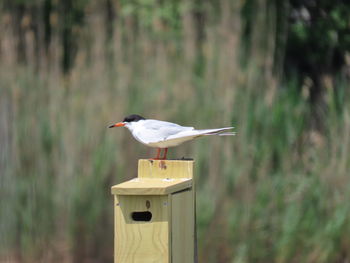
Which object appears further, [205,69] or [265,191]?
[205,69]

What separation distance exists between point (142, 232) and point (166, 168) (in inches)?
12.3

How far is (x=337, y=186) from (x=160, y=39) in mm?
1916

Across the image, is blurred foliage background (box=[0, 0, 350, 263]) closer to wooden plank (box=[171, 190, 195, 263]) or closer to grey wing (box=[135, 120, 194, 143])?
wooden plank (box=[171, 190, 195, 263])

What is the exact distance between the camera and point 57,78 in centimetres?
498

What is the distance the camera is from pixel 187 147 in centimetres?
480

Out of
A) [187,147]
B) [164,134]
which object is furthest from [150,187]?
[187,147]

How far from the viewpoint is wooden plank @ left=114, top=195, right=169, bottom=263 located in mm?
2711

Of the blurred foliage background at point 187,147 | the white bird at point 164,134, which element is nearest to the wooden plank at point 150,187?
the white bird at point 164,134

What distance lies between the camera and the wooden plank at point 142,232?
2711 mm

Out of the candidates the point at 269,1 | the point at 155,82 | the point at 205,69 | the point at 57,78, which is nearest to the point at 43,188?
the point at 57,78

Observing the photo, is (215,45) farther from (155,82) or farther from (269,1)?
(269,1)

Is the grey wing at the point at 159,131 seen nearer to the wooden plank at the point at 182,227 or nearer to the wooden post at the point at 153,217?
the wooden post at the point at 153,217

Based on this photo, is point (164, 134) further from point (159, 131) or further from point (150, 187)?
point (150, 187)

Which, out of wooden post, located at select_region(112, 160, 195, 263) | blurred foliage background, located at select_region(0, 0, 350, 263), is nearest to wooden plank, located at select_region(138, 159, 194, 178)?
wooden post, located at select_region(112, 160, 195, 263)
